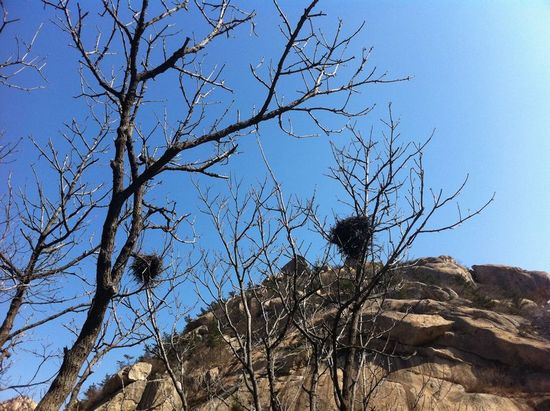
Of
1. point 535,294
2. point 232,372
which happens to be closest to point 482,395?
point 232,372

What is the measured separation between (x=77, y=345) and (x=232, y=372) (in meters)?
11.0

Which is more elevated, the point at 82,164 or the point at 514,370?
the point at 82,164

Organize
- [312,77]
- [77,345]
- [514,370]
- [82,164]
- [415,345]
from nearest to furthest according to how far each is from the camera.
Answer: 1. [77,345]
2. [312,77]
3. [82,164]
4. [514,370]
5. [415,345]

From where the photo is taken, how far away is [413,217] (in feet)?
7.84

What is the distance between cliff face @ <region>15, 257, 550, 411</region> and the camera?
31.2 feet

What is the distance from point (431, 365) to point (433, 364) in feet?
0.34

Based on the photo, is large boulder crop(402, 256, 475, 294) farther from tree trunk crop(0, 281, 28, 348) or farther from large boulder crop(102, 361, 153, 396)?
tree trunk crop(0, 281, 28, 348)

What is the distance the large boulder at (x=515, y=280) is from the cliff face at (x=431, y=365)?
3559mm

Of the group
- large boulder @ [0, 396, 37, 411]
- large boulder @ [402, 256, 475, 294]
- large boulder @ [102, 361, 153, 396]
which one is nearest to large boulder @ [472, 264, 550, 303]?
large boulder @ [402, 256, 475, 294]

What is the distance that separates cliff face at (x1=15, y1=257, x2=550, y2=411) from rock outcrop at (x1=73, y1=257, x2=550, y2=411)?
2cm

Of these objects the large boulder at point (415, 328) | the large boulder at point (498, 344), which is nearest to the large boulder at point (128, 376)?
the large boulder at point (415, 328)

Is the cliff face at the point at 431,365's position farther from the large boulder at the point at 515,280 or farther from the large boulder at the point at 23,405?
the large boulder at the point at 515,280

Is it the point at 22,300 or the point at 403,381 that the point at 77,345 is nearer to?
the point at 22,300

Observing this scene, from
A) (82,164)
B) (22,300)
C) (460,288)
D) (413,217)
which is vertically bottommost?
(413,217)
